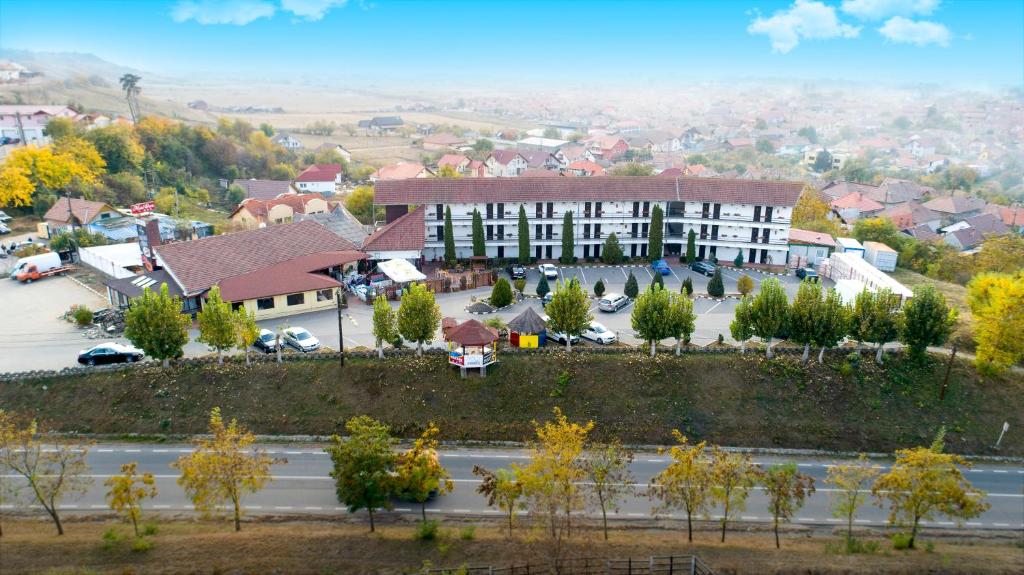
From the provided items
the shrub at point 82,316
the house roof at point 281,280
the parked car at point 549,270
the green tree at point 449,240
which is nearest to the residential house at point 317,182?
the green tree at point 449,240

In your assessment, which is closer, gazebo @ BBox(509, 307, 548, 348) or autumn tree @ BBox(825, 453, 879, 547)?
autumn tree @ BBox(825, 453, 879, 547)

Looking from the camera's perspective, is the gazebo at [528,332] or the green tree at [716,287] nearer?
the gazebo at [528,332]

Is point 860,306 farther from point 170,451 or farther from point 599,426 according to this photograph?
point 170,451

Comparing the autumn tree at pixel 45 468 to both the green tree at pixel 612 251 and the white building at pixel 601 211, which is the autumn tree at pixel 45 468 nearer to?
the white building at pixel 601 211

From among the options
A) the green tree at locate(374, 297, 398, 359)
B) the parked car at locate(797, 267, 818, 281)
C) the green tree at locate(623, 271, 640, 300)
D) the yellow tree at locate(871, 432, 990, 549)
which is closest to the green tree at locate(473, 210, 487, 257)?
the green tree at locate(623, 271, 640, 300)

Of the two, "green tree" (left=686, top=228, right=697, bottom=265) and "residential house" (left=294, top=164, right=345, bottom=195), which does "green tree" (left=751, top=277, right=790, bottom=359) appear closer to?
"green tree" (left=686, top=228, right=697, bottom=265)

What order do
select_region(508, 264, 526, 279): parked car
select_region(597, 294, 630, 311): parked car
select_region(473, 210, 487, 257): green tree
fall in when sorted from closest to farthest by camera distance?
1. select_region(597, 294, 630, 311): parked car
2. select_region(508, 264, 526, 279): parked car
3. select_region(473, 210, 487, 257): green tree
